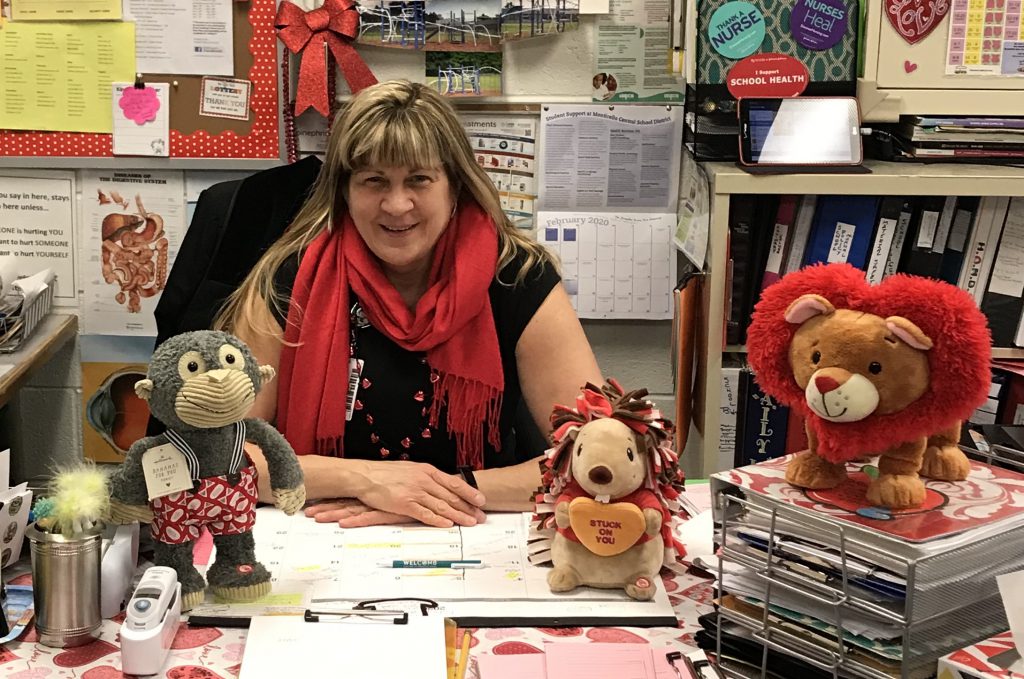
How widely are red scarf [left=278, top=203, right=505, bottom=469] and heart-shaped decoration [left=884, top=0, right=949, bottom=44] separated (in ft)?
2.98

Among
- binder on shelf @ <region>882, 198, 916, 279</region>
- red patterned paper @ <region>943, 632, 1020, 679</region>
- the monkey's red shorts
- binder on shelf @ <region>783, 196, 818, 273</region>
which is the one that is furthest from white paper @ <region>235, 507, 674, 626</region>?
binder on shelf @ <region>882, 198, 916, 279</region>

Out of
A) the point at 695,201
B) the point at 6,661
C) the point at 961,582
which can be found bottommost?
the point at 6,661

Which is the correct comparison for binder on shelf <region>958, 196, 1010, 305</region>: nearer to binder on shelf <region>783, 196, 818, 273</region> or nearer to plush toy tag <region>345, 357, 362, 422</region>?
binder on shelf <region>783, 196, 818, 273</region>

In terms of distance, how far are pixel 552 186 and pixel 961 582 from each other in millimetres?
1665

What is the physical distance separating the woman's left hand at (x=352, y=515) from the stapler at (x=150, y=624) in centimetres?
33

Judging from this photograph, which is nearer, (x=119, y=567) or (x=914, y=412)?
(x=914, y=412)

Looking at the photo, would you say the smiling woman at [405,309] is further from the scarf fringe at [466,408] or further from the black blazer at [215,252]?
the black blazer at [215,252]

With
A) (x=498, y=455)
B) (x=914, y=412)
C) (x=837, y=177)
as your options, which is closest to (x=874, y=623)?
(x=914, y=412)

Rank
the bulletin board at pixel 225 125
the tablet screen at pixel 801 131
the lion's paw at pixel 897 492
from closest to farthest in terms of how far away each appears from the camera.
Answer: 1. the lion's paw at pixel 897 492
2. the tablet screen at pixel 801 131
3. the bulletin board at pixel 225 125

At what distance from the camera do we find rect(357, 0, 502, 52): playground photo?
2414 millimetres

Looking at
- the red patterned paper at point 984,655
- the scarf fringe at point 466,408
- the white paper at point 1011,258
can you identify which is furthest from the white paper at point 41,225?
the red patterned paper at point 984,655

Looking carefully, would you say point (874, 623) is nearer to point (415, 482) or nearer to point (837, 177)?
point (415, 482)

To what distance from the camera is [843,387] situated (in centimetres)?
105

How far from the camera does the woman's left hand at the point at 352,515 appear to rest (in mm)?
1478
